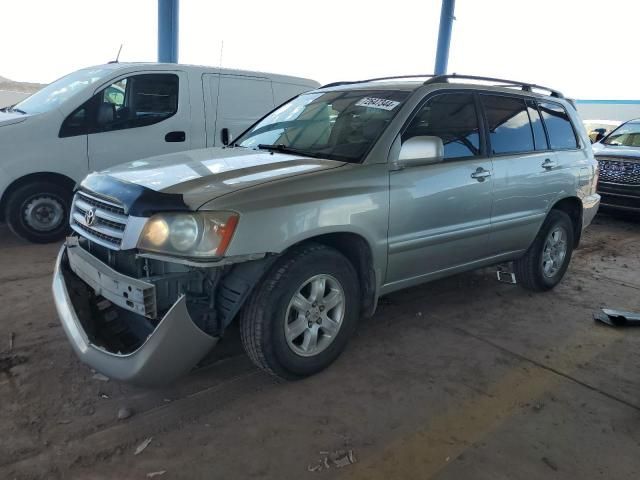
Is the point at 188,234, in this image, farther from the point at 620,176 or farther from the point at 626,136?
the point at 626,136

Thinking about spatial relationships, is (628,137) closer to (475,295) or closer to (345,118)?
(475,295)

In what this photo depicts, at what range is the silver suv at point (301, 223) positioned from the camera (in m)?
2.54

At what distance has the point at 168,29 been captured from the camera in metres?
8.07

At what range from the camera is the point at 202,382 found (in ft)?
9.96

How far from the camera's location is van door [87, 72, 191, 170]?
223 inches

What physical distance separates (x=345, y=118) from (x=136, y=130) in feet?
10.8

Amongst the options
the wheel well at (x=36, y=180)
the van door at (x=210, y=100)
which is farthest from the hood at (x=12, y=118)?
the van door at (x=210, y=100)

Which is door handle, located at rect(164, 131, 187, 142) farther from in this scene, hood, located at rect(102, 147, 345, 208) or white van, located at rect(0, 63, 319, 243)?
hood, located at rect(102, 147, 345, 208)

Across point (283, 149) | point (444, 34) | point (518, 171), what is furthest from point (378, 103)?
point (444, 34)

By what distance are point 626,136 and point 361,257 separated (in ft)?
26.1

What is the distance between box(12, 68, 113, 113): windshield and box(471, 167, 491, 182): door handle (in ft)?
13.9

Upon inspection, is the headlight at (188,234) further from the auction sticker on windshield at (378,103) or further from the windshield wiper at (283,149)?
the auction sticker on windshield at (378,103)

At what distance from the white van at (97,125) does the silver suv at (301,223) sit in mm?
2228

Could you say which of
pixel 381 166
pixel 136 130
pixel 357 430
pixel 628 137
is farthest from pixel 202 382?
pixel 628 137
